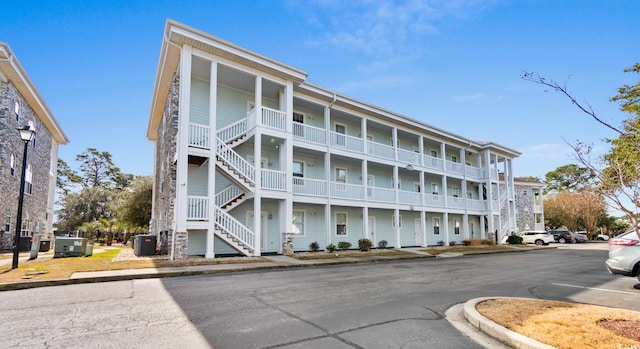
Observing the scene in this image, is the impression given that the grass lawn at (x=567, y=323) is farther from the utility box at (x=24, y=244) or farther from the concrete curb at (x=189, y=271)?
the utility box at (x=24, y=244)

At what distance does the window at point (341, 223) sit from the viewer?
70.4 ft

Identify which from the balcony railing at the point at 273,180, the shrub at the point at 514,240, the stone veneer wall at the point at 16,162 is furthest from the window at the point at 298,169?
the shrub at the point at 514,240

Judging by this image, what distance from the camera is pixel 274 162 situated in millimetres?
19078

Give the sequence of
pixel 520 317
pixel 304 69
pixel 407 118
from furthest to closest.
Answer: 1. pixel 407 118
2. pixel 304 69
3. pixel 520 317

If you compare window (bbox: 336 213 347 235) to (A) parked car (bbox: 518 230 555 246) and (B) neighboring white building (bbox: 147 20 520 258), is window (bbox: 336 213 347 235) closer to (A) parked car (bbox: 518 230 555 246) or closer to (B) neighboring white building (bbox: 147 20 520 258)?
(B) neighboring white building (bbox: 147 20 520 258)

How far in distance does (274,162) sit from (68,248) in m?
10.4

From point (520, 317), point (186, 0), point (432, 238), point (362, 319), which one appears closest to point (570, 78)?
point (520, 317)

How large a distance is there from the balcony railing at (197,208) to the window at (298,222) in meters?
6.12


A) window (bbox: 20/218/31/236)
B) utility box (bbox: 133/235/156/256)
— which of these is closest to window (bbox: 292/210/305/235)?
utility box (bbox: 133/235/156/256)

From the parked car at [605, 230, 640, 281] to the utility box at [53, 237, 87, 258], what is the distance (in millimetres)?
19942

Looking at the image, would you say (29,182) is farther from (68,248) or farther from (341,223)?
(341,223)

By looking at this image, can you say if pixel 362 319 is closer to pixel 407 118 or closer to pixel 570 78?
pixel 570 78

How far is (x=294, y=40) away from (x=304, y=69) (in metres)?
1.70

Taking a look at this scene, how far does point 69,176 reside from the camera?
52750 mm
